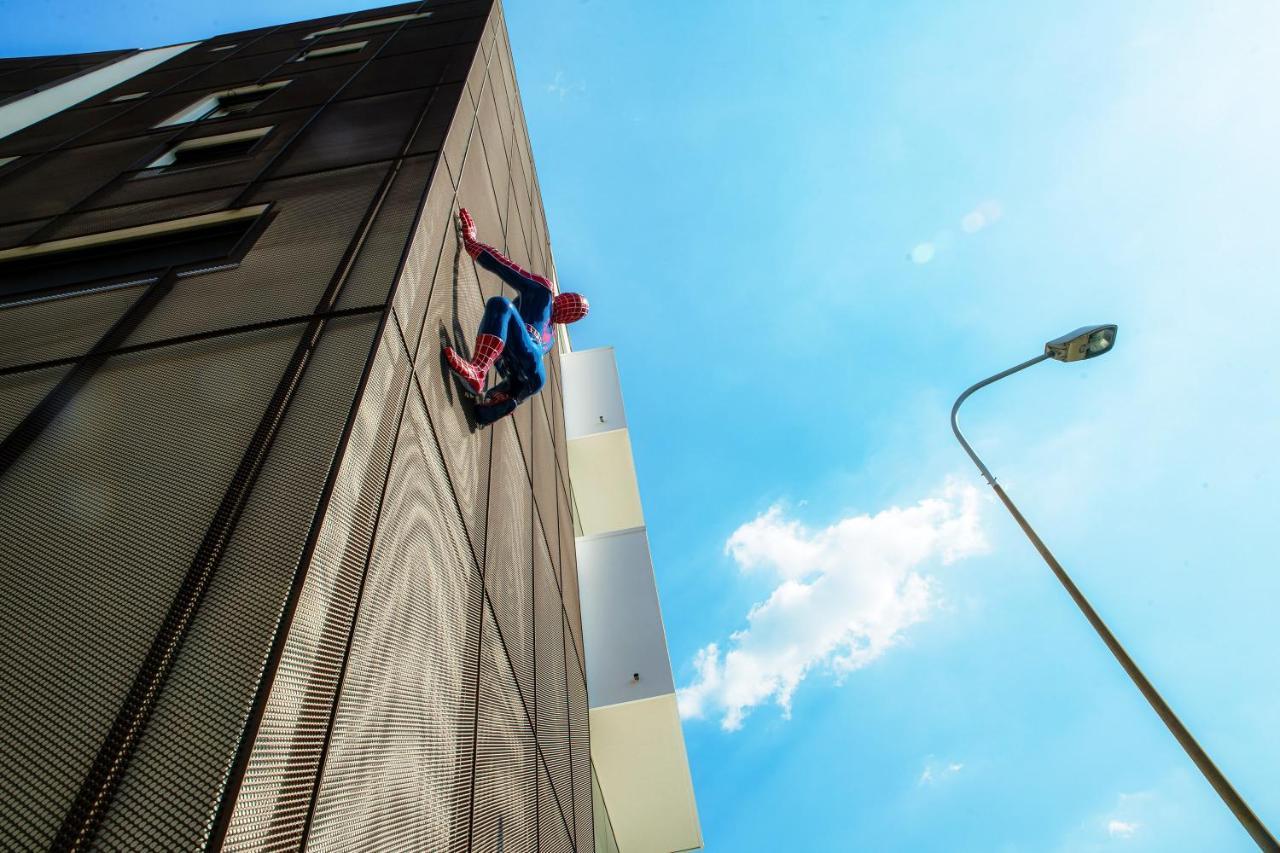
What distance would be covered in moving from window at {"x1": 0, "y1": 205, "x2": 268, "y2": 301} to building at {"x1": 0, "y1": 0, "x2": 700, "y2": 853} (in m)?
0.03

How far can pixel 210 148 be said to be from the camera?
780 centimetres

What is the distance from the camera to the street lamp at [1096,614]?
12.1 feet

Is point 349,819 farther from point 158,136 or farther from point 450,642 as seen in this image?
point 158,136

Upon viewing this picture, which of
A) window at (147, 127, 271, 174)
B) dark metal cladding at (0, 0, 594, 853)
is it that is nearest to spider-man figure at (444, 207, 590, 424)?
dark metal cladding at (0, 0, 594, 853)

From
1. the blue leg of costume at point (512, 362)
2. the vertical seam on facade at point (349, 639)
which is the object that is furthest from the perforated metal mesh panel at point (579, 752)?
the vertical seam on facade at point (349, 639)

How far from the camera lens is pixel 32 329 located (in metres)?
4.26

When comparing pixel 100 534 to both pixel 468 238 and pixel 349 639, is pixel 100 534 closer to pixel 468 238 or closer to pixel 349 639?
pixel 349 639

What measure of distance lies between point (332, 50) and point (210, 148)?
594cm

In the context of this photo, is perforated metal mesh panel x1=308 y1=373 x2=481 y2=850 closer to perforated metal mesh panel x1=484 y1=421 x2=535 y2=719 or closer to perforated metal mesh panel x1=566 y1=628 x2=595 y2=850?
perforated metal mesh panel x1=484 y1=421 x2=535 y2=719

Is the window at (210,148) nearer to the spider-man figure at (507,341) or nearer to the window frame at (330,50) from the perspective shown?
the spider-man figure at (507,341)

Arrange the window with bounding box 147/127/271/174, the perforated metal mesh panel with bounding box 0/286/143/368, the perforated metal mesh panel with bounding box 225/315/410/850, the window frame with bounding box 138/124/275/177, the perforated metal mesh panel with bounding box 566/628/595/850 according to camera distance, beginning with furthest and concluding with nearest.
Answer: the window with bounding box 147/127/271/174, the window frame with bounding box 138/124/275/177, the perforated metal mesh panel with bounding box 566/628/595/850, the perforated metal mesh panel with bounding box 0/286/143/368, the perforated metal mesh panel with bounding box 225/315/410/850

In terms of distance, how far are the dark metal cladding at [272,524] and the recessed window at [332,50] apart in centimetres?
546

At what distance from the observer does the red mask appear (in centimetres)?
661

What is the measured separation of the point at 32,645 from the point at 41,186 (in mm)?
6877
